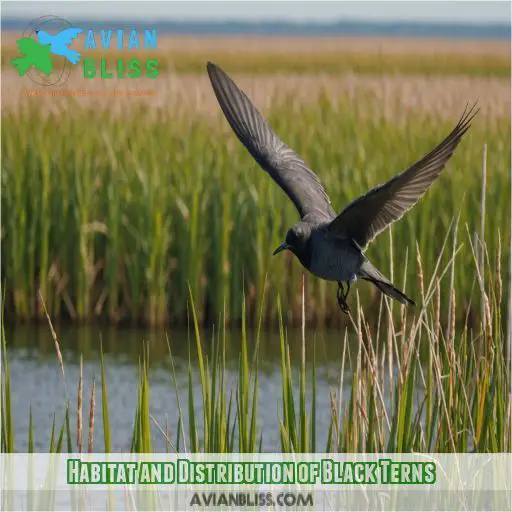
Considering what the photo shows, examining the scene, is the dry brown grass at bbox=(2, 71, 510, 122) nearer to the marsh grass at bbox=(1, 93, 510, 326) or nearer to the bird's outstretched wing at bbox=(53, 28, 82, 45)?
the marsh grass at bbox=(1, 93, 510, 326)

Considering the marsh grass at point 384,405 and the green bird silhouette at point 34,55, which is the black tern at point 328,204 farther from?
the green bird silhouette at point 34,55

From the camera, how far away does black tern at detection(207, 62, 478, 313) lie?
13.5ft

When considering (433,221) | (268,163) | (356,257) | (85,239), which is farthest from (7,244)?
(356,257)

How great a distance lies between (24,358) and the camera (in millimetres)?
8883

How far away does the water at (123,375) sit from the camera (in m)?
7.51

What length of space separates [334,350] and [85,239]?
2.12 metres

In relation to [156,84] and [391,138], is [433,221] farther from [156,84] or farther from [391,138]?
[156,84]

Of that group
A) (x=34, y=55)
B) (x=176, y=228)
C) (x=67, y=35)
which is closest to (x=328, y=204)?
(x=67, y=35)

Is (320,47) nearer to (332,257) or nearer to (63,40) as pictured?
(63,40)

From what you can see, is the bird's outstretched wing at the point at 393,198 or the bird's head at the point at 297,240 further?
the bird's head at the point at 297,240

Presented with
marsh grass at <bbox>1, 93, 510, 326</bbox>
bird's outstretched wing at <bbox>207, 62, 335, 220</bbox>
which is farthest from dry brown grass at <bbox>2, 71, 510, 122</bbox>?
bird's outstretched wing at <bbox>207, 62, 335, 220</bbox>

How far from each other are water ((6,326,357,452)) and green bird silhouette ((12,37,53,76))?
203 cm

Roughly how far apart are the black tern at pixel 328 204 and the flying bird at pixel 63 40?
7.34ft

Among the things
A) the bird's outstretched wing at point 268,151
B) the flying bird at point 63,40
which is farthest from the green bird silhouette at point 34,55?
the bird's outstretched wing at point 268,151
